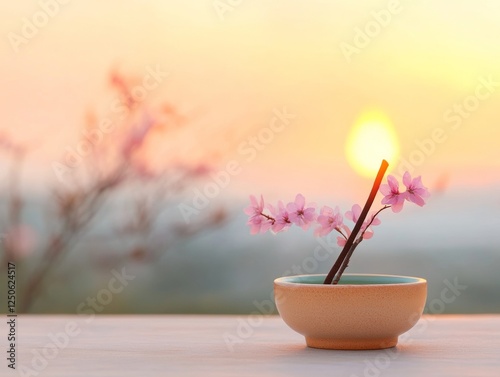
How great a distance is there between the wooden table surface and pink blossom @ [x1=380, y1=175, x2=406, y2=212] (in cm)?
18

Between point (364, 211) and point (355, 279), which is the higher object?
point (364, 211)

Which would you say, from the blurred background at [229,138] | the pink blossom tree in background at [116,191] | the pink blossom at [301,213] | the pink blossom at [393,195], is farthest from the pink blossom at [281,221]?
the pink blossom tree in background at [116,191]

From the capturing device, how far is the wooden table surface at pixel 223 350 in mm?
874

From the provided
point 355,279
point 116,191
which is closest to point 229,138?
point 116,191

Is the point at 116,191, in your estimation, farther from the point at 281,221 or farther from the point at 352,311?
the point at 352,311

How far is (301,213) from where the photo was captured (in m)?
1.03

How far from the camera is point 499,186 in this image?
1.87 meters

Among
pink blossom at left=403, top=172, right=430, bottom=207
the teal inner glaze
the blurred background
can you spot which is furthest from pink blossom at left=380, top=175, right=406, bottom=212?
the blurred background

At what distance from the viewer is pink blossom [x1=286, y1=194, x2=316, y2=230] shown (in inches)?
40.6

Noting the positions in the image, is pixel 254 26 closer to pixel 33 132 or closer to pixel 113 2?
pixel 113 2

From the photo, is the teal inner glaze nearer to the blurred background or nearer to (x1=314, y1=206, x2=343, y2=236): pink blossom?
(x1=314, y1=206, x2=343, y2=236): pink blossom

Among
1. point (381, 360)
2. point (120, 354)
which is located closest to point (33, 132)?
point (120, 354)

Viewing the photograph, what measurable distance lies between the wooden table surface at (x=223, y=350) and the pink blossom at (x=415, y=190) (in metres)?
0.19

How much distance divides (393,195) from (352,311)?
0.16m
